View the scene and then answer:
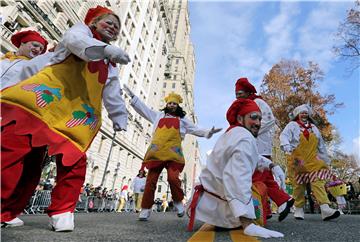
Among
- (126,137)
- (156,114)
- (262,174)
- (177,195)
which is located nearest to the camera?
(262,174)

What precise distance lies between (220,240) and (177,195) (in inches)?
113

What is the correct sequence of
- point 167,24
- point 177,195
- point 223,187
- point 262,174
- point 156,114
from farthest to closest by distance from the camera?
point 167,24 → point 156,114 → point 177,195 → point 262,174 → point 223,187

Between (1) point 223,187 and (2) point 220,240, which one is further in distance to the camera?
(1) point 223,187

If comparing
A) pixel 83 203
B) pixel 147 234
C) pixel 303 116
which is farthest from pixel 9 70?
pixel 83 203

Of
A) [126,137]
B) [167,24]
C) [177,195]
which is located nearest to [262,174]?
[177,195]

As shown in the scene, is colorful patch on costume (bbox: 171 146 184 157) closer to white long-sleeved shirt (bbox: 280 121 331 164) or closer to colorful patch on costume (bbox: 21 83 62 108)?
white long-sleeved shirt (bbox: 280 121 331 164)

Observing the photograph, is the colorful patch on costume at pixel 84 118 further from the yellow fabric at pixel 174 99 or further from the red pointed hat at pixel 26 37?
the yellow fabric at pixel 174 99

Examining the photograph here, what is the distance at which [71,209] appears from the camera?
7.50 feet

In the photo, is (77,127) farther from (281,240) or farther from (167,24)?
(167,24)

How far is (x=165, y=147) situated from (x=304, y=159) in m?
2.38

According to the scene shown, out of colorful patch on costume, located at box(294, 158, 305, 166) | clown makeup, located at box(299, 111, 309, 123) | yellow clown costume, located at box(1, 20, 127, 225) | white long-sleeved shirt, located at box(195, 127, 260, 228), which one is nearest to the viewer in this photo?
yellow clown costume, located at box(1, 20, 127, 225)

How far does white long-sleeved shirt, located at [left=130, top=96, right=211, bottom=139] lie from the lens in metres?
4.94

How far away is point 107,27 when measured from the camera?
274 cm

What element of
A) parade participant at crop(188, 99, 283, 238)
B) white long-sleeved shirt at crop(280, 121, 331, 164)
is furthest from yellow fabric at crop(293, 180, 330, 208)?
parade participant at crop(188, 99, 283, 238)
